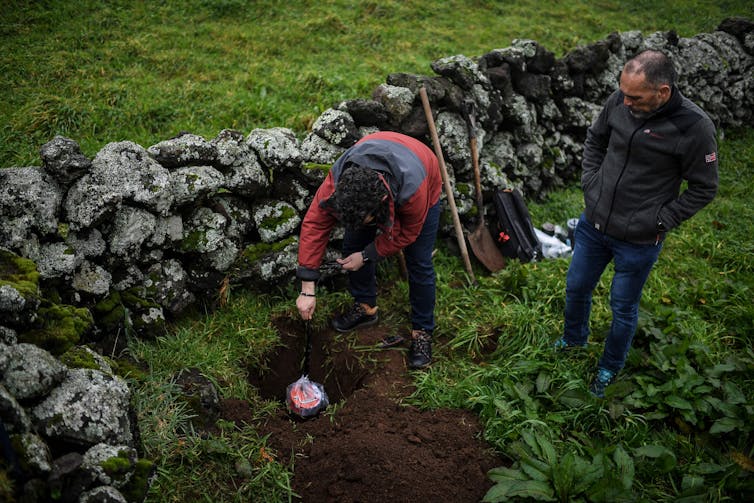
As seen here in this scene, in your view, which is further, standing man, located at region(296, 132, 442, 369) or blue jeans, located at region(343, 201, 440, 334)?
blue jeans, located at region(343, 201, 440, 334)

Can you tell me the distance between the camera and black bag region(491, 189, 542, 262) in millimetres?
5750

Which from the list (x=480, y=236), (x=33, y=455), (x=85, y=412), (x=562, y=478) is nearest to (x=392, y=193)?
(x=562, y=478)

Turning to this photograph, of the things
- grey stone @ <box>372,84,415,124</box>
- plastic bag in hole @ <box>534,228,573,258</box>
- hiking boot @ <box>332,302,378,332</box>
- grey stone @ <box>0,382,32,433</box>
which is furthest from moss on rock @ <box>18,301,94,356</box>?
plastic bag in hole @ <box>534,228,573,258</box>

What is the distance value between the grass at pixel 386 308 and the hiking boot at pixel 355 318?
186 mm

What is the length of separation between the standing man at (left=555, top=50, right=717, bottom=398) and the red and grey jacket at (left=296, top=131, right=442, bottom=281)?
122 centimetres

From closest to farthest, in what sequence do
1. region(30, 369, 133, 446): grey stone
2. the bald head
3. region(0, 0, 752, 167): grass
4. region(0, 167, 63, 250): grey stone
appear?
region(30, 369, 133, 446): grey stone < the bald head < region(0, 167, 63, 250): grey stone < region(0, 0, 752, 167): grass

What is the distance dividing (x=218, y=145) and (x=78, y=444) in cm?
258

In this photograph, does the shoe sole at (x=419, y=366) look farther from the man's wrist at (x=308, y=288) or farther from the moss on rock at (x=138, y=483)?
the moss on rock at (x=138, y=483)

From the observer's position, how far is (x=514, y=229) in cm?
582

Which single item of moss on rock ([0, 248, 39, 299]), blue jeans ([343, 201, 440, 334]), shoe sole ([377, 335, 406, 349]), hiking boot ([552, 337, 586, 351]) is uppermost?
moss on rock ([0, 248, 39, 299])

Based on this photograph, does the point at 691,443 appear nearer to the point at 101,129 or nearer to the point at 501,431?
the point at 501,431

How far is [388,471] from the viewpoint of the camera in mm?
3100

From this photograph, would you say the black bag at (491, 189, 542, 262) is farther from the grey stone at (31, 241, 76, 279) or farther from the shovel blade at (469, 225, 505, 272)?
the grey stone at (31, 241, 76, 279)

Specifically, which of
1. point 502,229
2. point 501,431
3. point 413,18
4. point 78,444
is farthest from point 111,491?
point 413,18
